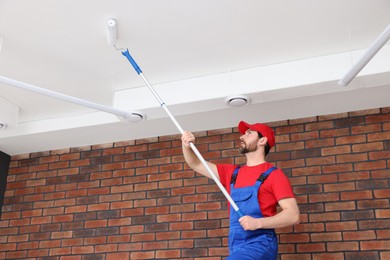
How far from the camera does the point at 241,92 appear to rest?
12.4 ft

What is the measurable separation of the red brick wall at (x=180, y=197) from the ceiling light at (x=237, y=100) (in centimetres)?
64

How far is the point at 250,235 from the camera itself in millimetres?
3025

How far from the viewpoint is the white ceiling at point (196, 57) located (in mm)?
3250

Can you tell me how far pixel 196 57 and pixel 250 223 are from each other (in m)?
1.38

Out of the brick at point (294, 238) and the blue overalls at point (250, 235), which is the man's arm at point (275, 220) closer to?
the blue overalls at point (250, 235)

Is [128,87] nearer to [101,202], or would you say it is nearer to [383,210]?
[101,202]

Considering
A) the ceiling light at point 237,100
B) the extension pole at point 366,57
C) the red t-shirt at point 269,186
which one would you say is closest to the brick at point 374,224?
the red t-shirt at point 269,186

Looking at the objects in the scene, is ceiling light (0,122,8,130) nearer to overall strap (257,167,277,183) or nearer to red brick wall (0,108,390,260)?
red brick wall (0,108,390,260)

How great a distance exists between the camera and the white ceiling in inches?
128

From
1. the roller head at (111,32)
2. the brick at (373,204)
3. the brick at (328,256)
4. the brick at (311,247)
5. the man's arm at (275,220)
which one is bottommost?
the brick at (328,256)

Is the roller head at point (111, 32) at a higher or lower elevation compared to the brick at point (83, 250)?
higher

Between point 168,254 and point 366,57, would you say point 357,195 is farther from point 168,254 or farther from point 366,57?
point 168,254

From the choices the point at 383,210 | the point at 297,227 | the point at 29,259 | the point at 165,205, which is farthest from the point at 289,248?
the point at 29,259

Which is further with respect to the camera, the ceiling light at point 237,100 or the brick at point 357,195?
the brick at point 357,195
